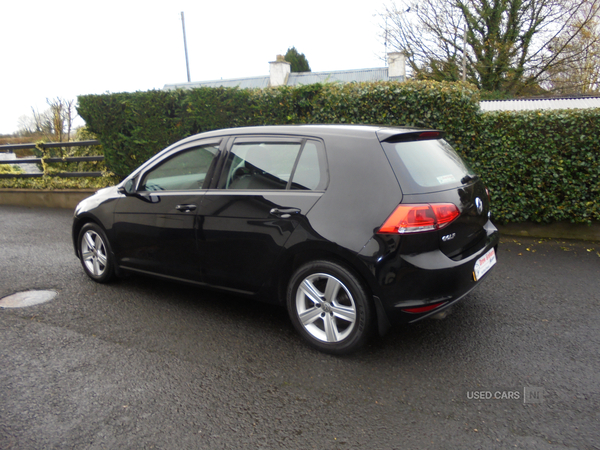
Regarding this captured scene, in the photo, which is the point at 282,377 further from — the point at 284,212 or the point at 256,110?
the point at 256,110

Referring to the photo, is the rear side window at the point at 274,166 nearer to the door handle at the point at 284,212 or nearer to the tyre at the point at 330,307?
the door handle at the point at 284,212

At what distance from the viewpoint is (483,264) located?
3.40 m

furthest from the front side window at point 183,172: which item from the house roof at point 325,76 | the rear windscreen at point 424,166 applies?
the house roof at point 325,76

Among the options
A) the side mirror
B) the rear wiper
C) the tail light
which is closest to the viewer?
the tail light

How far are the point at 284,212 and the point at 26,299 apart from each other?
3066 millimetres

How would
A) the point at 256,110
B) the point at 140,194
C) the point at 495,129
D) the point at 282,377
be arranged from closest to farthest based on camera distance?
1. the point at 282,377
2. the point at 140,194
3. the point at 495,129
4. the point at 256,110

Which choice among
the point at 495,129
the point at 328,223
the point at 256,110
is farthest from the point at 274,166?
the point at 256,110

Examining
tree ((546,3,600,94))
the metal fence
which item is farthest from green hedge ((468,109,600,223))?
tree ((546,3,600,94))

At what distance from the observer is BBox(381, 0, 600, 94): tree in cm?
2633

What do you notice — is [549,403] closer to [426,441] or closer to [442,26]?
[426,441]

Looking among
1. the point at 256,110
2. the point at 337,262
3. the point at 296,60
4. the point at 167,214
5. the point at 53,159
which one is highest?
the point at 296,60

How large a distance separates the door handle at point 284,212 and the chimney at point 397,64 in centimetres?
2823

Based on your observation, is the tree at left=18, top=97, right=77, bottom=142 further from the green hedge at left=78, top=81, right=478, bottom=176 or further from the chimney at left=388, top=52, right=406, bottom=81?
the chimney at left=388, top=52, right=406, bottom=81

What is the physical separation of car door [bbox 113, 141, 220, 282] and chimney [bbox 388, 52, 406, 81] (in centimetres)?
2754
